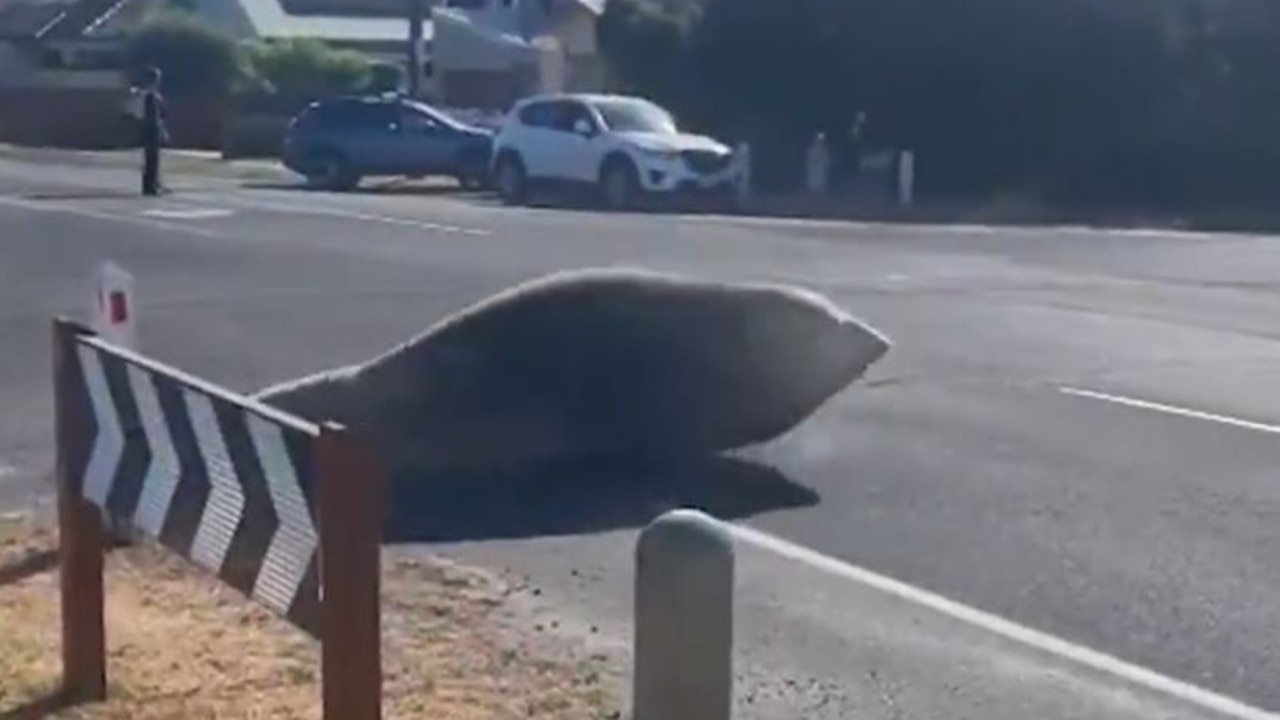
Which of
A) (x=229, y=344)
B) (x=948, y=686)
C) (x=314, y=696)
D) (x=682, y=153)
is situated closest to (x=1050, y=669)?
(x=948, y=686)

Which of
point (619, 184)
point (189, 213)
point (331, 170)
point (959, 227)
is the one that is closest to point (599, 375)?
point (189, 213)

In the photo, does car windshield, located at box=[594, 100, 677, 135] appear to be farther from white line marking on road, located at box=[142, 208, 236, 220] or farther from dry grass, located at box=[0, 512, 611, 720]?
dry grass, located at box=[0, 512, 611, 720]

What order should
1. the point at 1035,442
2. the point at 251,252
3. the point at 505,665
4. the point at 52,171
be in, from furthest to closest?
the point at 52,171
the point at 251,252
the point at 1035,442
the point at 505,665

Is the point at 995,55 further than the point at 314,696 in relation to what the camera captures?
Yes

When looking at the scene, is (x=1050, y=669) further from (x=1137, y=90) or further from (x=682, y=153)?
(x=1137, y=90)

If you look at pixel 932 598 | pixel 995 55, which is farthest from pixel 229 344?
pixel 995 55

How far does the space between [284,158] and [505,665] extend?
144 ft

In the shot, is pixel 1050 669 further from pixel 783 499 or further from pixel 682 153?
pixel 682 153

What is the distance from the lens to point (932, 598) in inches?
408

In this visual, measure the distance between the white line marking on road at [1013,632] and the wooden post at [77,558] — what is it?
118 inches

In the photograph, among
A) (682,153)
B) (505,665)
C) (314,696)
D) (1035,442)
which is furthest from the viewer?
(682,153)

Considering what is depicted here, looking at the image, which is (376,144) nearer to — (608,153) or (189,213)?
(608,153)

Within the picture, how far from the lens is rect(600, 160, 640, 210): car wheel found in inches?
1676

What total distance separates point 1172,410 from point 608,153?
90.6 ft
